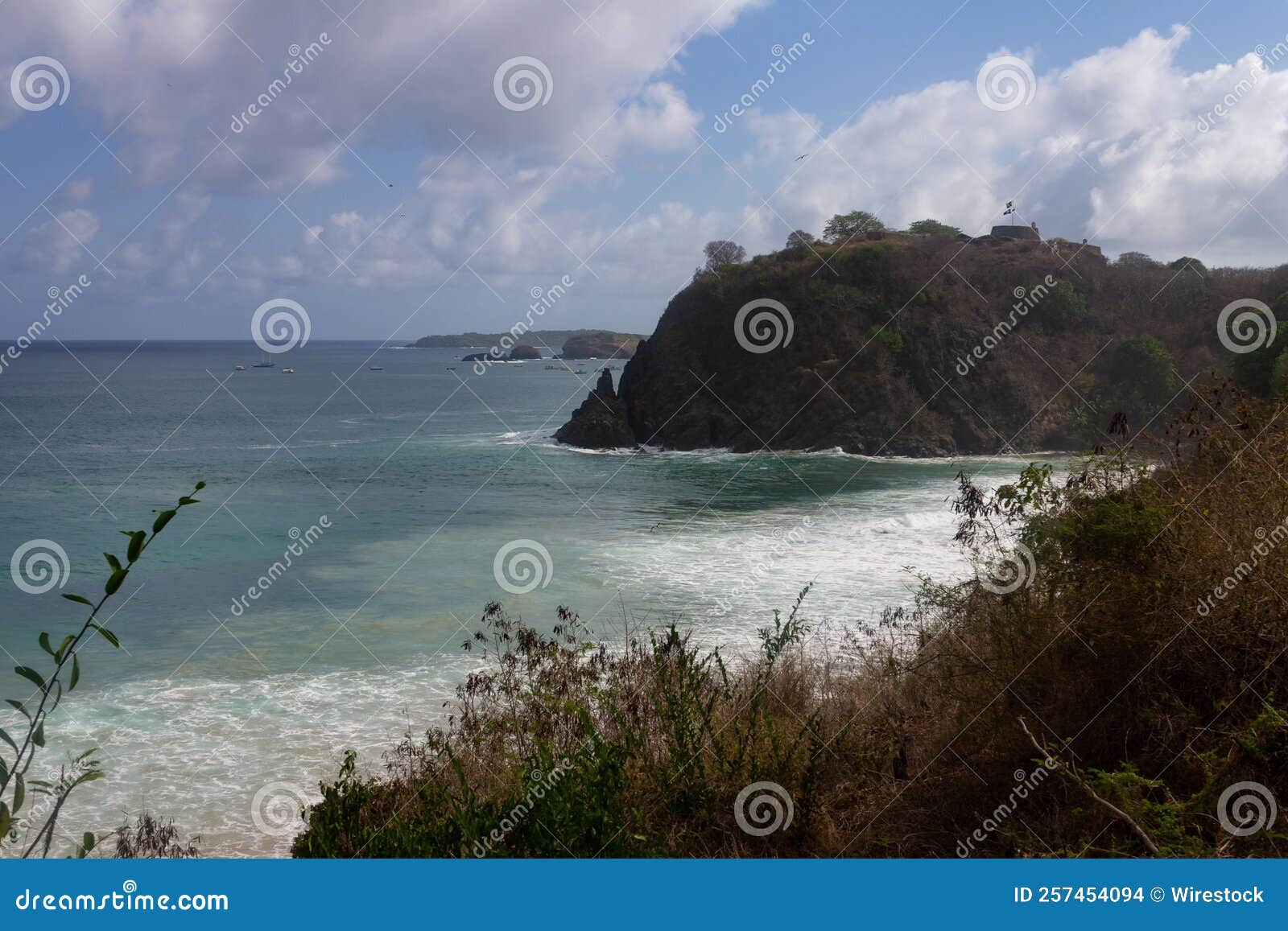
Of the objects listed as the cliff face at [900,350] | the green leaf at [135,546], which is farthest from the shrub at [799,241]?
the green leaf at [135,546]

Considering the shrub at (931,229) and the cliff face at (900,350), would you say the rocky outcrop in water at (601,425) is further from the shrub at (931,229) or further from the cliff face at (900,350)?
the shrub at (931,229)

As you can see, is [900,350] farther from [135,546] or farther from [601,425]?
[135,546]

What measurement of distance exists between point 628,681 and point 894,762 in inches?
→ 103

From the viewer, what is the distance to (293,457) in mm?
48594

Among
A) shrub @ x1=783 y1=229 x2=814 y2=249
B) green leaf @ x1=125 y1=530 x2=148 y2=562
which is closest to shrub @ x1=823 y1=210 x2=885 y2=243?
shrub @ x1=783 y1=229 x2=814 y2=249

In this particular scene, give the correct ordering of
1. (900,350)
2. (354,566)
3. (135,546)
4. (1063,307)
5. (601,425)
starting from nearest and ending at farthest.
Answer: (135,546)
(354,566)
(601,425)
(900,350)
(1063,307)

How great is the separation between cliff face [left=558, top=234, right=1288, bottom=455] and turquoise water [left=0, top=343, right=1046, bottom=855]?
11.8 ft

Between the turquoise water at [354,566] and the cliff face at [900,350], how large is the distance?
142 inches

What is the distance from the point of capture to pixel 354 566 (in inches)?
897

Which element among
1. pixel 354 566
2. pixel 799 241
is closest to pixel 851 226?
pixel 799 241

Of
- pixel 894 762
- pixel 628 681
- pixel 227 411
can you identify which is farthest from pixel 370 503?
pixel 227 411

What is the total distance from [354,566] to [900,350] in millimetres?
41026

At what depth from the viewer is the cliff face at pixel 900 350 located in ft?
174

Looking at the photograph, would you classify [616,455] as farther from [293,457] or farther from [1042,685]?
[1042,685]
